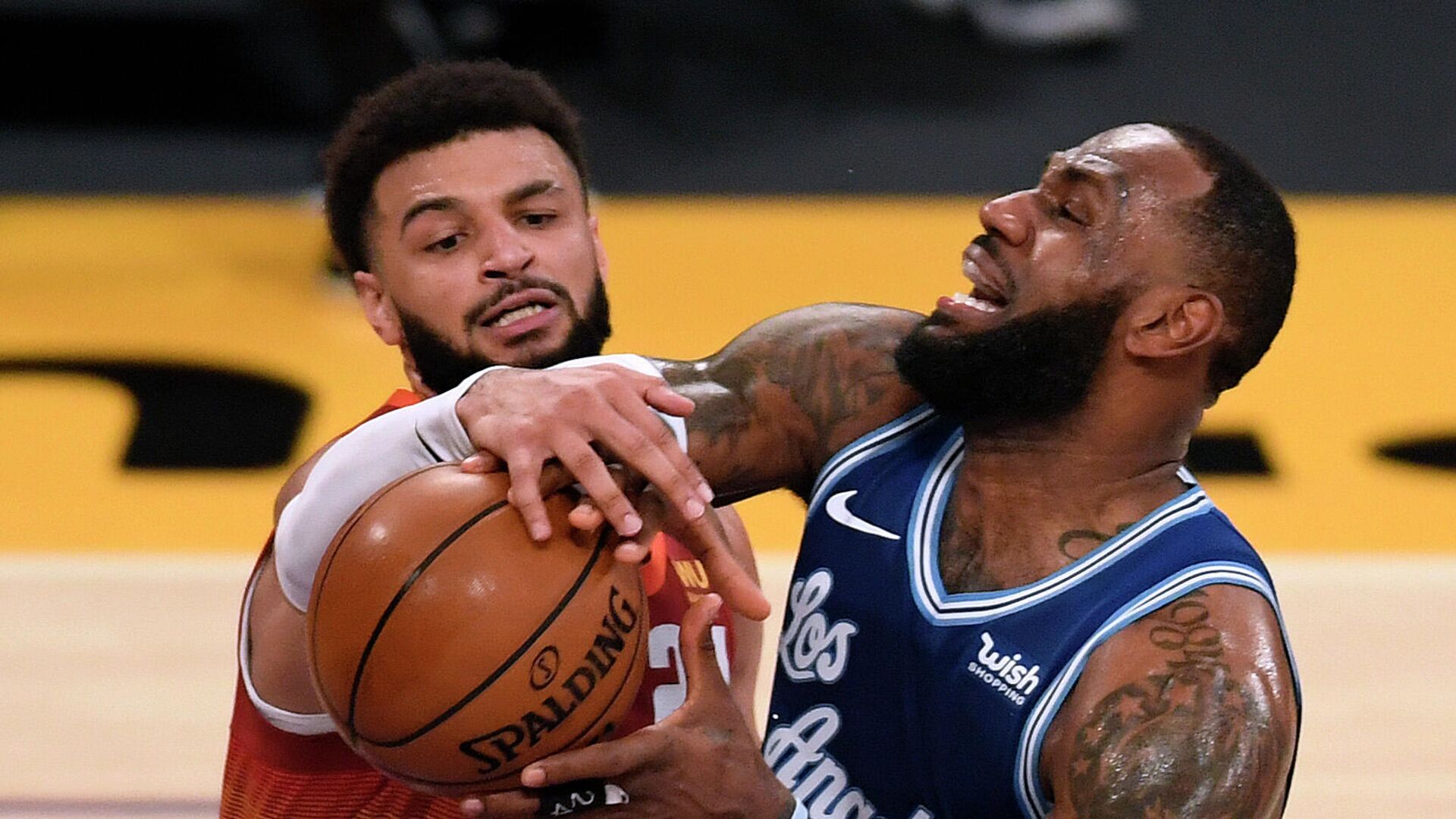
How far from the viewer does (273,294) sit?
6.96 metres

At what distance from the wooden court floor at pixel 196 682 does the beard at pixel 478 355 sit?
5.33 ft

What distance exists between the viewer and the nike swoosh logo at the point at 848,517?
288 centimetres

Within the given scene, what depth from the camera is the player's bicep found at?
2.94m

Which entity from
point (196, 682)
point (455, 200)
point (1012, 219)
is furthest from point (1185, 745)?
point (196, 682)

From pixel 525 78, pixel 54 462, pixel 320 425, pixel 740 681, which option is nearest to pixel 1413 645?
pixel 740 681

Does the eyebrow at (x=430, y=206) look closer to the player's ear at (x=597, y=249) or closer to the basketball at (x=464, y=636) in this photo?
the player's ear at (x=597, y=249)

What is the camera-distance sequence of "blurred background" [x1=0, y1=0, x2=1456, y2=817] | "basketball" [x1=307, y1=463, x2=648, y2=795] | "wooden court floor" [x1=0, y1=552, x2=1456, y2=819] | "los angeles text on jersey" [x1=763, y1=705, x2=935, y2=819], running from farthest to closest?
"blurred background" [x1=0, y1=0, x2=1456, y2=817] → "wooden court floor" [x1=0, y1=552, x2=1456, y2=819] → "los angeles text on jersey" [x1=763, y1=705, x2=935, y2=819] → "basketball" [x1=307, y1=463, x2=648, y2=795]

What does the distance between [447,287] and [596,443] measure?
0.66 m

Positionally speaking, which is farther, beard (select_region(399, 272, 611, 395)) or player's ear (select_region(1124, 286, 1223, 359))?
beard (select_region(399, 272, 611, 395))

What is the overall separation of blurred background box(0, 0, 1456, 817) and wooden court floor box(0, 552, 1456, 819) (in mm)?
10

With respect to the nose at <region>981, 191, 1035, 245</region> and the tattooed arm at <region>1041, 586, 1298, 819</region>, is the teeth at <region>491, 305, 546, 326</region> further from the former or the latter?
the tattooed arm at <region>1041, 586, 1298, 819</region>

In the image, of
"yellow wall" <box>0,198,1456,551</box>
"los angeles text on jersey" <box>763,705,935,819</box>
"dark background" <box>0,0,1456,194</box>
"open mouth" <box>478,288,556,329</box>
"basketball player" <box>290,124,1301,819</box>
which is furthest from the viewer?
"dark background" <box>0,0,1456,194</box>

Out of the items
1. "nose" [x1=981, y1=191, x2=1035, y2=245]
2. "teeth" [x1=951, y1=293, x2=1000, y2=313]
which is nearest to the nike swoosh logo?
"teeth" [x1=951, y1=293, x2=1000, y2=313]

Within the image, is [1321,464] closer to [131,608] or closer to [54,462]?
[131,608]
